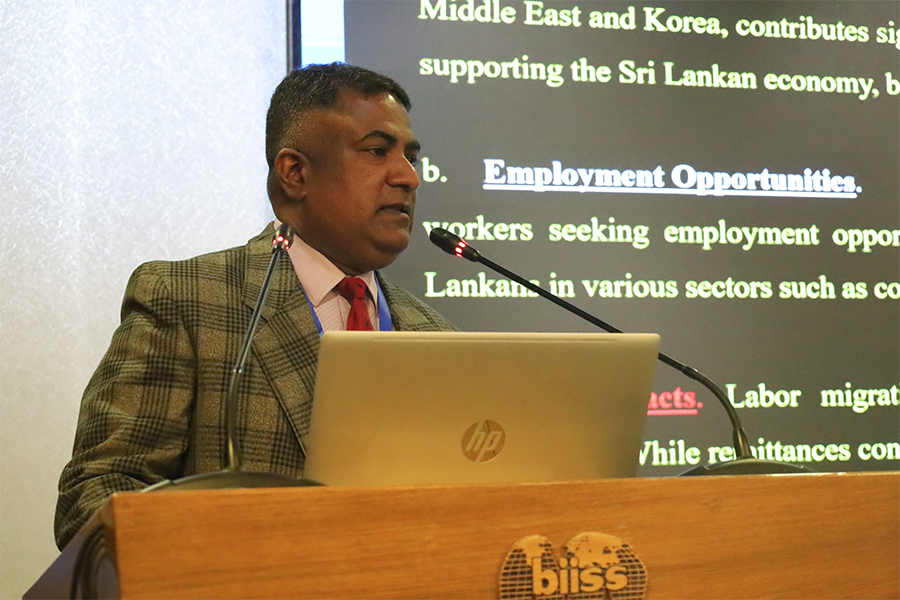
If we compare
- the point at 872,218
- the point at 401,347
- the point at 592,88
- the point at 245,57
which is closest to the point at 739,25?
the point at 592,88

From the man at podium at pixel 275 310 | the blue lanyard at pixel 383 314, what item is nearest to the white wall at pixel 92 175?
the man at podium at pixel 275 310

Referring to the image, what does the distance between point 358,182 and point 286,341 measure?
411 millimetres

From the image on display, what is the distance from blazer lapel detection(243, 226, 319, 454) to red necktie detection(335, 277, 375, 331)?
15 cm

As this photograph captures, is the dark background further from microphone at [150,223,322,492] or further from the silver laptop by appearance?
microphone at [150,223,322,492]

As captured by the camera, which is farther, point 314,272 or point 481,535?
point 314,272

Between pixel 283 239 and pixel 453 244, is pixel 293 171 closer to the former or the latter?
pixel 453 244

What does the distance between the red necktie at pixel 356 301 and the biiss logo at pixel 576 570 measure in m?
1.11

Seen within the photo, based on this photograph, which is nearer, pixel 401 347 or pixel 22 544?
pixel 401 347

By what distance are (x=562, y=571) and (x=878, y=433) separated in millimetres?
2246

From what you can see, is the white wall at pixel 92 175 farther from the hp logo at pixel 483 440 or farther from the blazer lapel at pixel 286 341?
the hp logo at pixel 483 440

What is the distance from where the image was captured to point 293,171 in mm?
2186

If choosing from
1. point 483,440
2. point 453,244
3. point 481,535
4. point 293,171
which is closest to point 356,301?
point 293,171

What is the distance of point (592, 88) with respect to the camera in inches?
115

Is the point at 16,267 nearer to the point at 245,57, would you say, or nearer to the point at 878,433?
the point at 245,57
